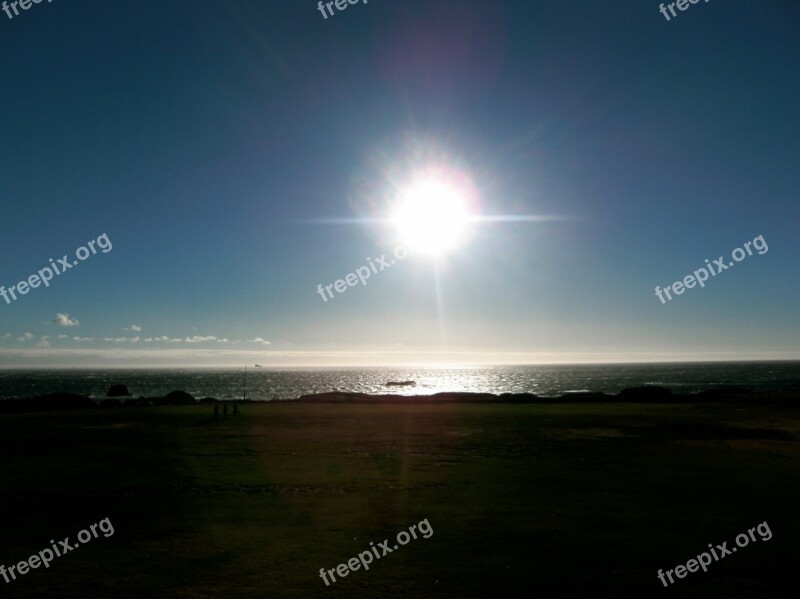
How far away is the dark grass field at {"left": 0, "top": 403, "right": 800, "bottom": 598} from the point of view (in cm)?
1133

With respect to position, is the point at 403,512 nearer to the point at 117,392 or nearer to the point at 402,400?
the point at 402,400

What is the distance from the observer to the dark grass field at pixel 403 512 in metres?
11.3

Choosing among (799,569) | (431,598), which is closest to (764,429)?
(799,569)

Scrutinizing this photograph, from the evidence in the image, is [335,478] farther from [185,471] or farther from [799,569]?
[799,569]

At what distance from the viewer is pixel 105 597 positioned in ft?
34.3

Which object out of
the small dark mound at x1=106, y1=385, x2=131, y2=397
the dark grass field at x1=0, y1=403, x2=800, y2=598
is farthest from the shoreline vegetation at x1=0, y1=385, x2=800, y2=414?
the small dark mound at x1=106, y1=385, x2=131, y2=397

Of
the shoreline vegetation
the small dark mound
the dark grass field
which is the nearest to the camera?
the dark grass field

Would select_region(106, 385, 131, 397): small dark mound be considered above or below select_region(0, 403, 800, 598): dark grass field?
above

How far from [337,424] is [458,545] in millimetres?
28745

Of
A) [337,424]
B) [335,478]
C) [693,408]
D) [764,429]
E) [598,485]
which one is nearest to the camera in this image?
[598,485]

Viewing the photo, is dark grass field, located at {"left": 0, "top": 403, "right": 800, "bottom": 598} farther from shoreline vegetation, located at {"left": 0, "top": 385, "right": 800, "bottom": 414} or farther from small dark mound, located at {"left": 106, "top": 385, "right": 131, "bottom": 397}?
small dark mound, located at {"left": 106, "top": 385, "right": 131, "bottom": 397}

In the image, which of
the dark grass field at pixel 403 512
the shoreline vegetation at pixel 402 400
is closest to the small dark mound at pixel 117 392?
the shoreline vegetation at pixel 402 400

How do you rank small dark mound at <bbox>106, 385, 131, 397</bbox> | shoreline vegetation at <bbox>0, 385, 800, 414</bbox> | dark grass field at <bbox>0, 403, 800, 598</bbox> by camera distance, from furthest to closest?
small dark mound at <bbox>106, 385, 131, 397</bbox> → shoreline vegetation at <bbox>0, 385, 800, 414</bbox> → dark grass field at <bbox>0, 403, 800, 598</bbox>

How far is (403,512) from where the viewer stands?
1641cm
